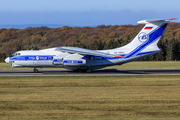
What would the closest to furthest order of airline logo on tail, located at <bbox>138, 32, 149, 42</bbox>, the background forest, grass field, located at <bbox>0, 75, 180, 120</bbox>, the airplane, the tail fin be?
grass field, located at <bbox>0, 75, 180, 120</bbox> < the airplane < the tail fin < airline logo on tail, located at <bbox>138, 32, 149, 42</bbox> < the background forest

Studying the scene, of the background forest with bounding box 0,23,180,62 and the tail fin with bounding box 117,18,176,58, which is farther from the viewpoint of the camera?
the background forest with bounding box 0,23,180,62

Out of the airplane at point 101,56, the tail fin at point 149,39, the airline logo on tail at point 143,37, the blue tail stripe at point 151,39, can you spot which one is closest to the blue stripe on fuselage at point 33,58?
the airplane at point 101,56

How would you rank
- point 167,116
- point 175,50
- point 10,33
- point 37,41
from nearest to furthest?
1. point 167,116
2. point 175,50
3. point 37,41
4. point 10,33

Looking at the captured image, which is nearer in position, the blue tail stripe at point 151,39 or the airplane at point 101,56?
the airplane at point 101,56

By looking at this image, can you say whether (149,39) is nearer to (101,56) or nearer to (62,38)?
(101,56)

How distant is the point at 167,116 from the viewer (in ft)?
40.9

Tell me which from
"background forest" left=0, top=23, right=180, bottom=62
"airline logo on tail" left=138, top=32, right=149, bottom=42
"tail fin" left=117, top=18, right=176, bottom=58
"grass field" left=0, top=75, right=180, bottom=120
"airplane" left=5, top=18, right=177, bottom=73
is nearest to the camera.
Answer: "grass field" left=0, top=75, right=180, bottom=120

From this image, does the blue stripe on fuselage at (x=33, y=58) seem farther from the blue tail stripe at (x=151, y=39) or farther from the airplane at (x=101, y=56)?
the blue tail stripe at (x=151, y=39)

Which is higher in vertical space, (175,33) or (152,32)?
(175,33)

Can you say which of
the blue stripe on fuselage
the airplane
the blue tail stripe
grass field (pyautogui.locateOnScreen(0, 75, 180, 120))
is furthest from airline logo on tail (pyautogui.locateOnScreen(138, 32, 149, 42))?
grass field (pyautogui.locateOnScreen(0, 75, 180, 120))

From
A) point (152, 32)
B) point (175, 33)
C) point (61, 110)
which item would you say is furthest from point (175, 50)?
point (175, 33)

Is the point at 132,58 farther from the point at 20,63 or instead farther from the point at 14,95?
the point at 14,95

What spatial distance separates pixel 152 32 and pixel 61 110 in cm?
2220

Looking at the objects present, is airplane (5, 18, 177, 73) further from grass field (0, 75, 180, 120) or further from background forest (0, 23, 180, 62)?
background forest (0, 23, 180, 62)
